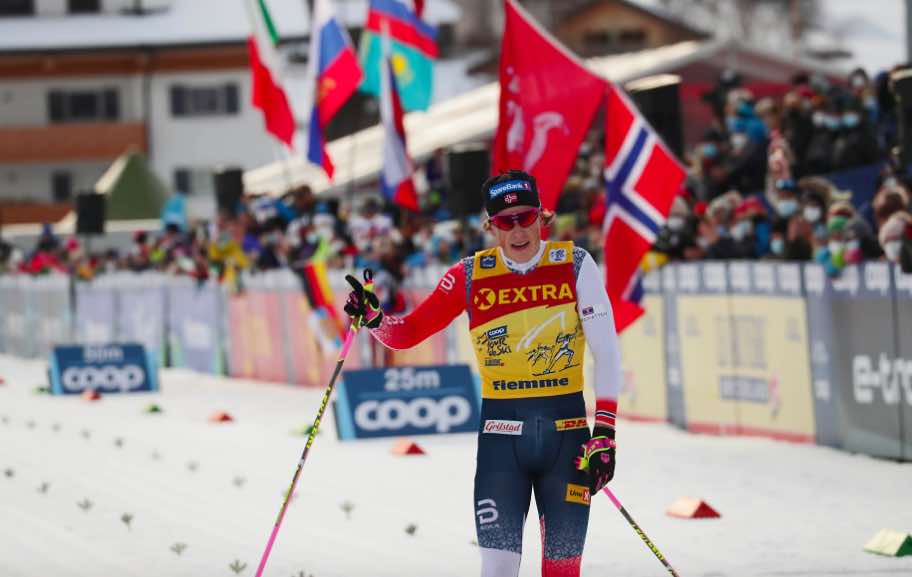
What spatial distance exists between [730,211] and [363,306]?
8.77 m

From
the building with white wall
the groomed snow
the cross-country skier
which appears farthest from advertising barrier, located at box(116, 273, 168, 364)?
the building with white wall

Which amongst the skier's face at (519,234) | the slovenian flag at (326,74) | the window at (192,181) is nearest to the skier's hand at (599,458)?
the skier's face at (519,234)

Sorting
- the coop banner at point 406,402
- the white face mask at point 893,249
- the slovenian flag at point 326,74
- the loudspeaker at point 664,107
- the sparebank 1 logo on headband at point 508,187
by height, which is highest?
the slovenian flag at point 326,74

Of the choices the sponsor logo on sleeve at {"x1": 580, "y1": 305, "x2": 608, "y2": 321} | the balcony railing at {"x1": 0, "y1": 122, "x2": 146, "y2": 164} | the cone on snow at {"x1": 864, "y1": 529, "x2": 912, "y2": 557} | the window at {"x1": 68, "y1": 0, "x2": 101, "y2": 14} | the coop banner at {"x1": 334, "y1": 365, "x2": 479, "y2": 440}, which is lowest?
the cone on snow at {"x1": 864, "y1": 529, "x2": 912, "y2": 557}

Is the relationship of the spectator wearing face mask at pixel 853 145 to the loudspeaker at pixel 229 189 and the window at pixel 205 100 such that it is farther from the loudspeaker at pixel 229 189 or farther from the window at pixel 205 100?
the window at pixel 205 100

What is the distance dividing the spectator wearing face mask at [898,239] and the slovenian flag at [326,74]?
846 cm

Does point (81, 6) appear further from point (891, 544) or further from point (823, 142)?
point (891, 544)

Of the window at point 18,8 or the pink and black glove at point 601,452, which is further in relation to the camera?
the window at point 18,8

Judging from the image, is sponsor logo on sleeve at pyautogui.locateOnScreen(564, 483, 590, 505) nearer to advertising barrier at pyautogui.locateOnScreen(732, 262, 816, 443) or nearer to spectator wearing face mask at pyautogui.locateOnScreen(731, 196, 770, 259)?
advertising barrier at pyautogui.locateOnScreen(732, 262, 816, 443)

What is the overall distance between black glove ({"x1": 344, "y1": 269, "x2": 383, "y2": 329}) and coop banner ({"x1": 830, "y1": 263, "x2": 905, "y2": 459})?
672 centimetres

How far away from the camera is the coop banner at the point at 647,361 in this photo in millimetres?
15594

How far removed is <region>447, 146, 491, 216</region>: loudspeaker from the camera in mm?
18422

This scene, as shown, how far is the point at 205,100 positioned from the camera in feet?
187

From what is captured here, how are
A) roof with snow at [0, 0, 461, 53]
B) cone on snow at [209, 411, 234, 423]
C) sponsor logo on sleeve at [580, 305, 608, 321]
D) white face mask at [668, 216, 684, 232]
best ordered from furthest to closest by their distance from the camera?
roof with snow at [0, 0, 461, 53]
cone on snow at [209, 411, 234, 423]
white face mask at [668, 216, 684, 232]
sponsor logo on sleeve at [580, 305, 608, 321]
